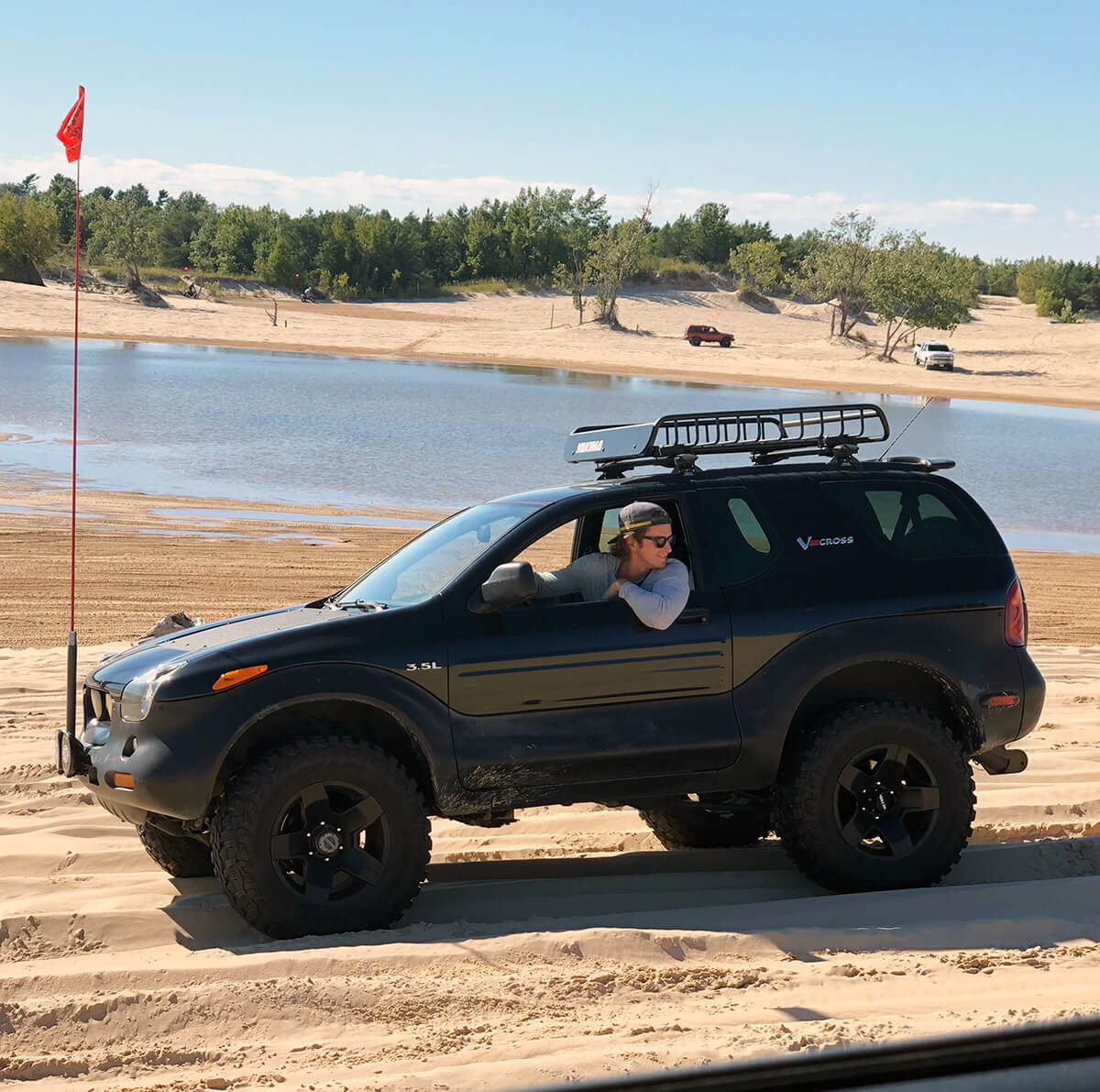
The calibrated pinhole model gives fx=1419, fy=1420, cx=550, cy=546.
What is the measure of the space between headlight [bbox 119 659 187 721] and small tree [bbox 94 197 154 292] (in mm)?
83255

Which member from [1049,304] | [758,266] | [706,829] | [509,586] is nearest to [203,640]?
[509,586]

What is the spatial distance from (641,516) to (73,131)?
4.03m

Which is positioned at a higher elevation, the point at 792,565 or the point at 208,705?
the point at 792,565

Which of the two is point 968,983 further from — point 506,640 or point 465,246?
point 465,246

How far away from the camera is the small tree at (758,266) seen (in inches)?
4119

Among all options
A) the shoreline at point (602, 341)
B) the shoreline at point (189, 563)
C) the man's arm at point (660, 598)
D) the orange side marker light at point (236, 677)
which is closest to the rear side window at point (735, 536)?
the man's arm at point (660, 598)

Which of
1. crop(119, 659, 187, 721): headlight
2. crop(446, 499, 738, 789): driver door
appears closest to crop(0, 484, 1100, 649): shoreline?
crop(119, 659, 187, 721): headlight

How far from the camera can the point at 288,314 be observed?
86625 mm

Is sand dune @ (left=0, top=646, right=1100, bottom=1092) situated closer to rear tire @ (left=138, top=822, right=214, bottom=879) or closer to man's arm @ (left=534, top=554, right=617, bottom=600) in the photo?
rear tire @ (left=138, top=822, right=214, bottom=879)

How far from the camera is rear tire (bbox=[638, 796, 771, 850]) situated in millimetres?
6902

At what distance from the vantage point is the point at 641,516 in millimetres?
6027

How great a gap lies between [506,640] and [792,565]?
1334mm

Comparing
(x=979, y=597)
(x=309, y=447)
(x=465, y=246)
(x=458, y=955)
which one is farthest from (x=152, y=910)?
(x=465, y=246)

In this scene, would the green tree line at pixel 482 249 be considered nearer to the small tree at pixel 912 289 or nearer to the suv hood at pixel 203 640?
the small tree at pixel 912 289
